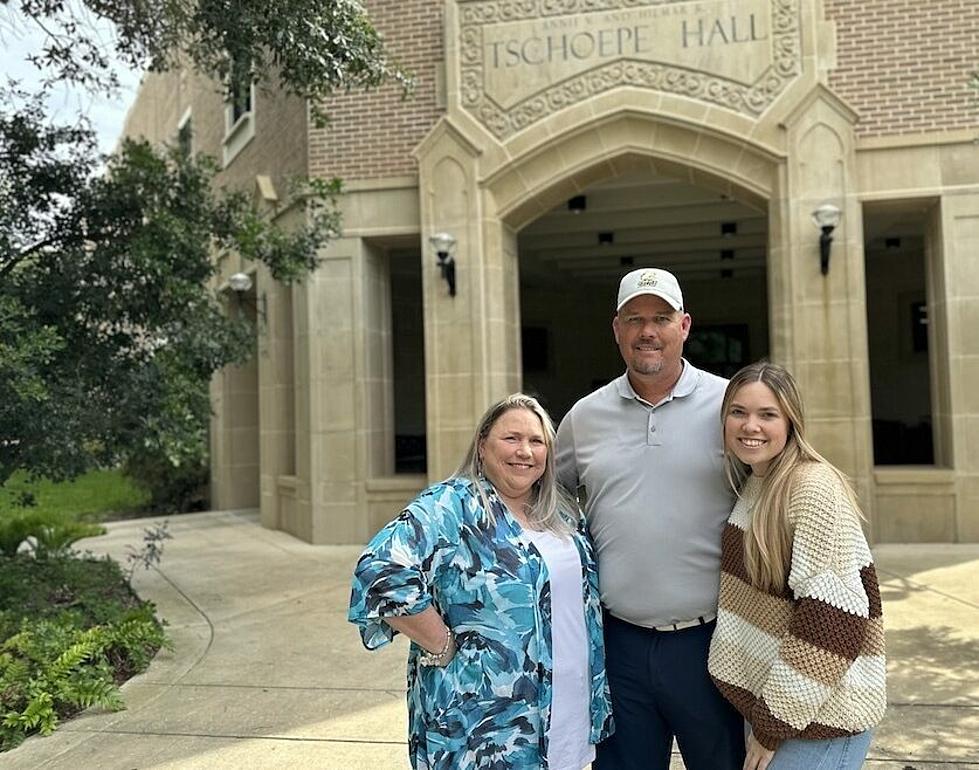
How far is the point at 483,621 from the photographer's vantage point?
6.61ft

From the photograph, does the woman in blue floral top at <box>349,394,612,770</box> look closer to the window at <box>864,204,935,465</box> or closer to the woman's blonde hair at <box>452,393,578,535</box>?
the woman's blonde hair at <box>452,393,578,535</box>

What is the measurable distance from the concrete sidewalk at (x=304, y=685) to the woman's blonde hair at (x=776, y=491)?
2121mm

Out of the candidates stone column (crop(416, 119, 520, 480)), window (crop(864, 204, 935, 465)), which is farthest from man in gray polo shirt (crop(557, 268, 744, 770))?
window (crop(864, 204, 935, 465))

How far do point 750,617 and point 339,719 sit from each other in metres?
2.81

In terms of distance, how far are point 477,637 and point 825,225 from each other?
23.1 feet

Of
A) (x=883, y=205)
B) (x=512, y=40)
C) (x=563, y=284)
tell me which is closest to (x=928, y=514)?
(x=883, y=205)

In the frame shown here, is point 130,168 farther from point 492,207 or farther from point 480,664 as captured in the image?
point 480,664

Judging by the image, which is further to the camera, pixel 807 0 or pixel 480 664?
pixel 807 0

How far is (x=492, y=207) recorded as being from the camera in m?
8.84

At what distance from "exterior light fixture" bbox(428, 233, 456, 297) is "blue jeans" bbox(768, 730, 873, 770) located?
7.21 m

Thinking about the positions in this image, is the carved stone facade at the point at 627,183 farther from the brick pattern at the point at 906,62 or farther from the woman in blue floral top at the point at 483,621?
the woman in blue floral top at the point at 483,621

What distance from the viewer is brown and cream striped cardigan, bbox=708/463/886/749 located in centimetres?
179

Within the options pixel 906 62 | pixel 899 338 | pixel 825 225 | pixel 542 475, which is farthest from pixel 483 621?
pixel 899 338

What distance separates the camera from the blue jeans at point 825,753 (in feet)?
6.05
